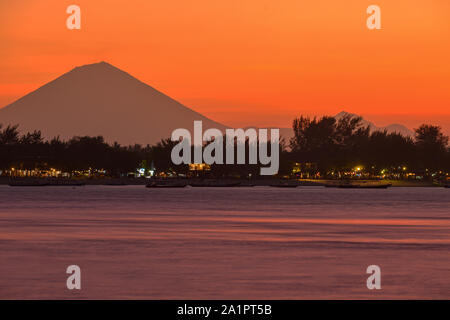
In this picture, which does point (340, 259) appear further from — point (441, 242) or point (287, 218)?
point (287, 218)

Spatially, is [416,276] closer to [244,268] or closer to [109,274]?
[244,268]

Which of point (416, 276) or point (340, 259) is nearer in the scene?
point (416, 276)

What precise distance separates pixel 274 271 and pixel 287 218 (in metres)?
43.4

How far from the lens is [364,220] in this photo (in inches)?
2977

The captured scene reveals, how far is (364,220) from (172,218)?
18590 mm

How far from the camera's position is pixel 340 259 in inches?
1592

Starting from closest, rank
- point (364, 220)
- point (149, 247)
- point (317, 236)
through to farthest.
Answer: point (149, 247) < point (317, 236) < point (364, 220)
